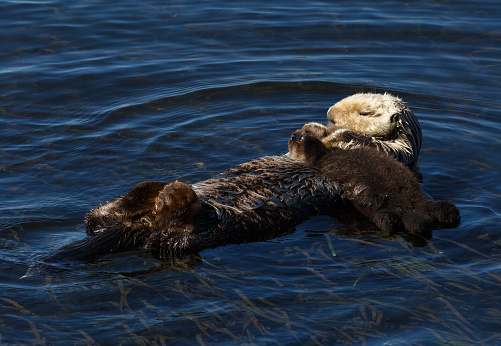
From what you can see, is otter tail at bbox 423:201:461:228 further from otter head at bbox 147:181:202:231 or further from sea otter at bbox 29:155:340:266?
otter head at bbox 147:181:202:231

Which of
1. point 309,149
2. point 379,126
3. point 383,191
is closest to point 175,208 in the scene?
point 309,149

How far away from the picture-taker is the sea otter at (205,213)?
4129 mm

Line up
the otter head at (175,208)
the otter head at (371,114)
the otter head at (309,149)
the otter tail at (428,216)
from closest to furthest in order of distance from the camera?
the otter head at (175,208)
the otter tail at (428,216)
the otter head at (309,149)
the otter head at (371,114)

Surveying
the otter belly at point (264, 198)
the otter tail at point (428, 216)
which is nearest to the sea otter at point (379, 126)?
the otter belly at point (264, 198)

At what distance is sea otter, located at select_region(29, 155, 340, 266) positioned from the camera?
4129 mm

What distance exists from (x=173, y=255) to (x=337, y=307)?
1160 mm

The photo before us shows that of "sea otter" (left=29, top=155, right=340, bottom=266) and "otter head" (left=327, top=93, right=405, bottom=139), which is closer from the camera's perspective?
"sea otter" (left=29, top=155, right=340, bottom=266)

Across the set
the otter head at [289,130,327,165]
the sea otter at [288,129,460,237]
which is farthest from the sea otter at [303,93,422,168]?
the sea otter at [288,129,460,237]

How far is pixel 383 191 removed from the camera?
4.61 meters

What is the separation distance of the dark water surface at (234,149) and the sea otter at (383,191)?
0.20m

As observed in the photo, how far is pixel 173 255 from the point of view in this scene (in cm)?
426

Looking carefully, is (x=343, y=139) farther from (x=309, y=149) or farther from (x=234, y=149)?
(x=234, y=149)

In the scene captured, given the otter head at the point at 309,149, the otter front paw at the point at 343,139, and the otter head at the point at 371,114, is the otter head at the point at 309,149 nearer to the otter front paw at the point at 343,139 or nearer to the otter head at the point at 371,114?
the otter front paw at the point at 343,139

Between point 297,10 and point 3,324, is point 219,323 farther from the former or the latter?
point 297,10
